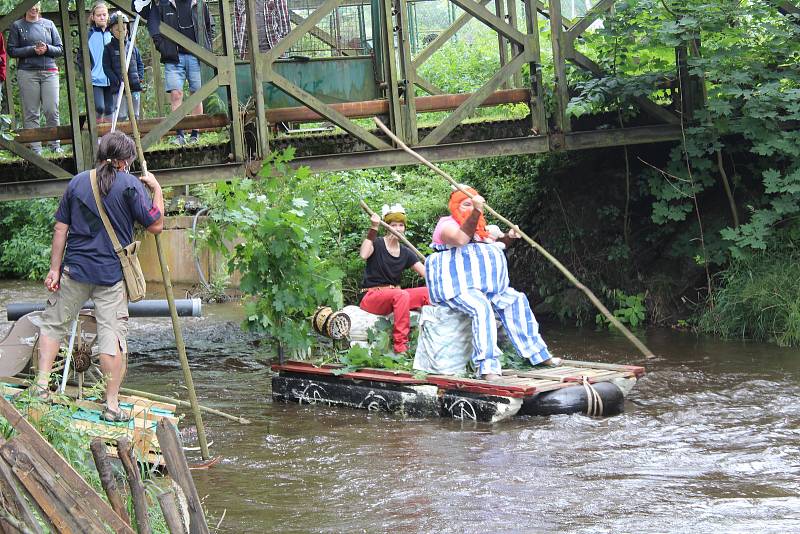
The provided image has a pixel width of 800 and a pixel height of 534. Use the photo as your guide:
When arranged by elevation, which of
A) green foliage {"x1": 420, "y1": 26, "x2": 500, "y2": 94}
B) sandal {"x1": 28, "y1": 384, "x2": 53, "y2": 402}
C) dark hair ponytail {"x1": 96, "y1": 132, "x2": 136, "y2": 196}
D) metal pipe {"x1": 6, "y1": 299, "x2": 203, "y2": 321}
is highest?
green foliage {"x1": 420, "y1": 26, "x2": 500, "y2": 94}

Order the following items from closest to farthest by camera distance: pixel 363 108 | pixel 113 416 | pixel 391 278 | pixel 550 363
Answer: pixel 113 416, pixel 550 363, pixel 391 278, pixel 363 108

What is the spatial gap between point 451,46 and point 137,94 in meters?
14.4

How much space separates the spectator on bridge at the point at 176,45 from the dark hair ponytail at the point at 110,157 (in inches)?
150

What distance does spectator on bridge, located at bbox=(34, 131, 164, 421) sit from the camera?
719 centimetres

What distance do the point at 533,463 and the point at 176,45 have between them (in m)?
6.32

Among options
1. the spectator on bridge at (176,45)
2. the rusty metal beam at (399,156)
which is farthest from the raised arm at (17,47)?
the rusty metal beam at (399,156)

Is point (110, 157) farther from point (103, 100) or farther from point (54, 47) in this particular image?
point (54, 47)

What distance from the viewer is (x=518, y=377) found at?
29.8 feet

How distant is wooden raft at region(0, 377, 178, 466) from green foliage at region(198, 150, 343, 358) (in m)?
2.26

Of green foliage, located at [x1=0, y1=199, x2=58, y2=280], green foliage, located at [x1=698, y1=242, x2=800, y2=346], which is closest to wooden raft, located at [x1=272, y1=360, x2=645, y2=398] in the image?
green foliage, located at [x1=698, y1=242, x2=800, y2=346]

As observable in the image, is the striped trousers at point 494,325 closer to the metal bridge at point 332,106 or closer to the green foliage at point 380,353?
the green foliage at point 380,353

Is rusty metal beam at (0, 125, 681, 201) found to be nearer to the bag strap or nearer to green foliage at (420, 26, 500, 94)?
the bag strap

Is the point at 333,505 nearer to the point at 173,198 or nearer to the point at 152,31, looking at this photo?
the point at 152,31

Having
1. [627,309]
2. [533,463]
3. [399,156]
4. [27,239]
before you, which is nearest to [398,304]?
[399,156]
